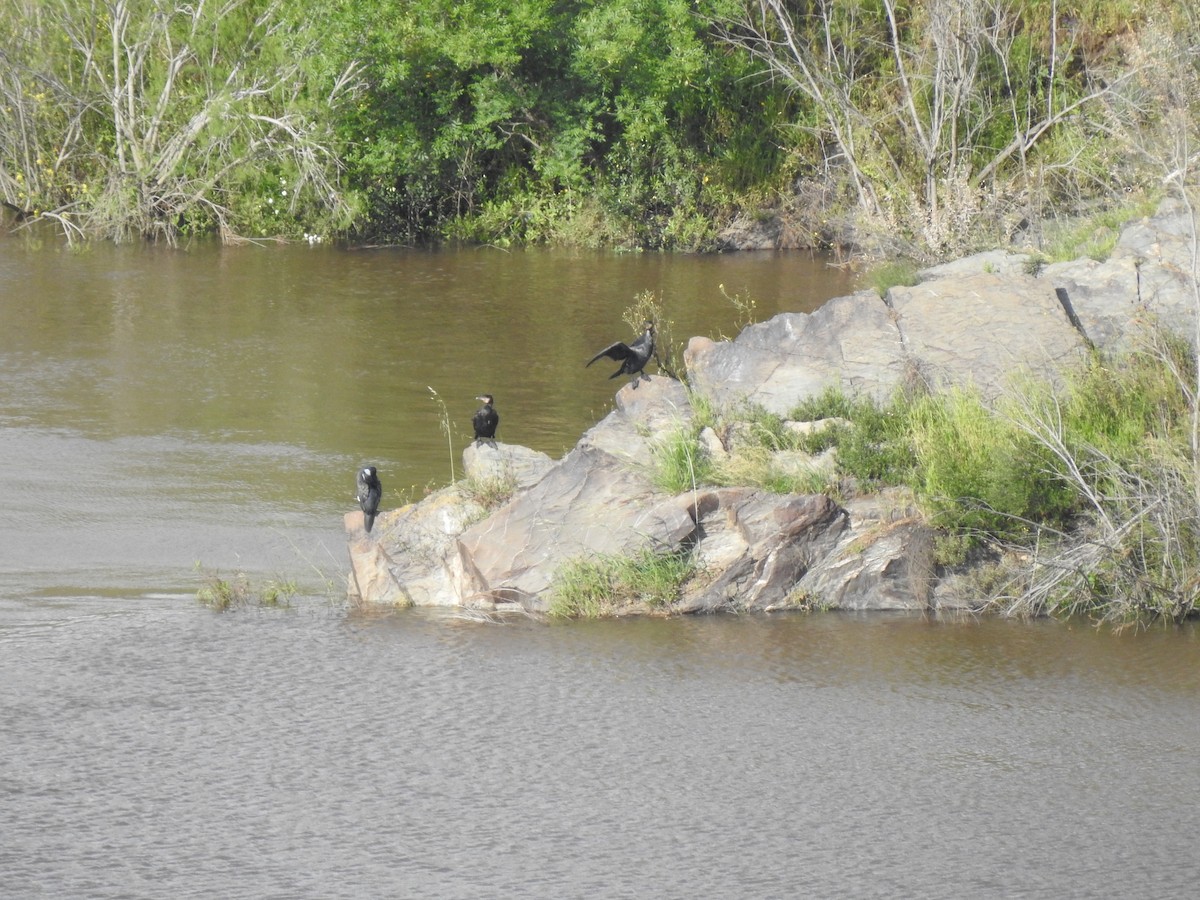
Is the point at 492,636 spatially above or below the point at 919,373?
below

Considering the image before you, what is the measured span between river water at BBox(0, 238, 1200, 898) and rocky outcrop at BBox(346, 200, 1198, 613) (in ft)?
0.95

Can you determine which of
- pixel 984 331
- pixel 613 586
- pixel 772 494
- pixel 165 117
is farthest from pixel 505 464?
pixel 165 117

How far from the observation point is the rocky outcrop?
9.01 meters

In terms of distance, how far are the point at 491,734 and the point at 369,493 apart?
274 cm

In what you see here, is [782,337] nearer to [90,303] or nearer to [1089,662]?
[1089,662]

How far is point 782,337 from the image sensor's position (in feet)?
34.6

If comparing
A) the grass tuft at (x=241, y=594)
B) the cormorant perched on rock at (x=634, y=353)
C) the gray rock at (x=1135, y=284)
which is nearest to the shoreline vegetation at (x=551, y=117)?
the gray rock at (x=1135, y=284)

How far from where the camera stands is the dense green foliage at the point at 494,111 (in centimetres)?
2361

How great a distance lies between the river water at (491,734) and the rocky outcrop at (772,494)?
0.29m

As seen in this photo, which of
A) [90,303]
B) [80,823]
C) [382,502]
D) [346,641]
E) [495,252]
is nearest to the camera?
[80,823]

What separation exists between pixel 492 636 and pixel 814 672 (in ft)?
6.00

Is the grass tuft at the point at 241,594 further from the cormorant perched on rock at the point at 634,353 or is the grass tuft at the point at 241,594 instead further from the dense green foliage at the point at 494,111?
the dense green foliage at the point at 494,111

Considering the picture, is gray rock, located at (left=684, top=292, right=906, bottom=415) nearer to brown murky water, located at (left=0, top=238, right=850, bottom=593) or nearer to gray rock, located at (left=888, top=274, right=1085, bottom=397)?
gray rock, located at (left=888, top=274, right=1085, bottom=397)

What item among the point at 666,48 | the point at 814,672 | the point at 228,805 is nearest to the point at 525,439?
the point at 814,672
